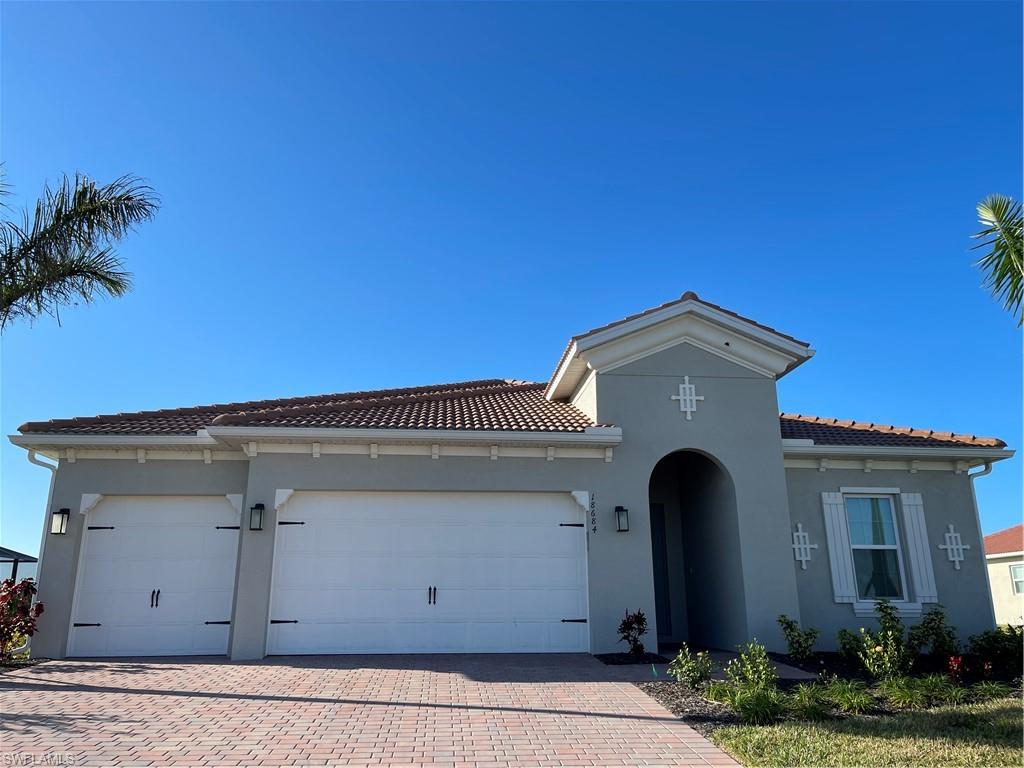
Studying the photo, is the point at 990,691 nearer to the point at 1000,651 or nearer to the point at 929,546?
the point at 1000,651

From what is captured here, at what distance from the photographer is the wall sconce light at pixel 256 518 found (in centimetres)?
1048

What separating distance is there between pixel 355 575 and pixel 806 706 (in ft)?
22.3

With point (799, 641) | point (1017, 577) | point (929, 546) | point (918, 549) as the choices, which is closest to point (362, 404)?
point (799, 641)

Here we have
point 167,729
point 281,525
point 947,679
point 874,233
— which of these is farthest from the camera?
point 874,233

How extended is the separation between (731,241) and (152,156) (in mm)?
10547

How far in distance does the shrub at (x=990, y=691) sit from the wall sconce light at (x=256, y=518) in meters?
9.93

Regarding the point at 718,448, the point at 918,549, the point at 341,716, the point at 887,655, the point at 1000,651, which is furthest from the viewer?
the point at 918,549

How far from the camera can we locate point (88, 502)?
36.4 feet

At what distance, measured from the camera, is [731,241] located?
1332cm

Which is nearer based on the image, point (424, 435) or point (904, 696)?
point (904, 696)

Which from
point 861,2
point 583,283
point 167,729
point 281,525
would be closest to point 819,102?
point 861,2

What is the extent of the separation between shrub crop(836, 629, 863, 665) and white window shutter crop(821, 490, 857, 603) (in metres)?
1.32

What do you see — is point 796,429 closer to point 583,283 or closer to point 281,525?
point 583,283

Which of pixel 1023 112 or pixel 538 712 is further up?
pixel 1023 112
